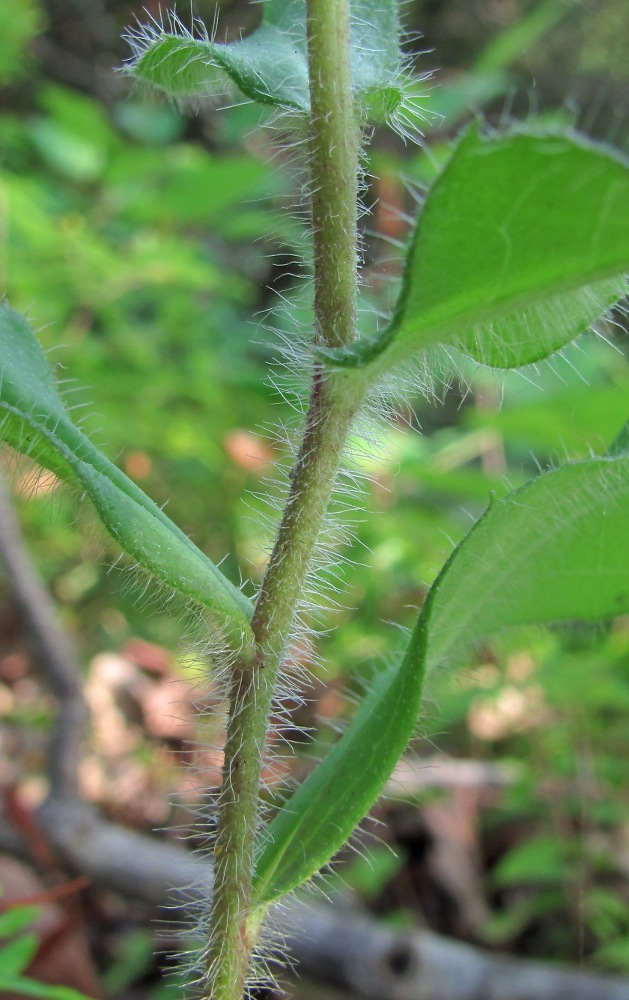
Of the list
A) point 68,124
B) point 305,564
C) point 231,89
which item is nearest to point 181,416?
point 68,124

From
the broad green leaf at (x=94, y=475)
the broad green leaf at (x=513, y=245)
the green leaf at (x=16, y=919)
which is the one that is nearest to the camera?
the broad green leaf at (x=513, y=245)

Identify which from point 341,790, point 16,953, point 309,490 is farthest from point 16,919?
point 309,490

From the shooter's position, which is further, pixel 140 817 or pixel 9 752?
pixel 9 752

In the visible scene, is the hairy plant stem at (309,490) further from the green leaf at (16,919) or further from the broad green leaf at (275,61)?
the green leaf at (16,919)

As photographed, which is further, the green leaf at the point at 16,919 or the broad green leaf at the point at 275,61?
the green leaf at the point at 16,919

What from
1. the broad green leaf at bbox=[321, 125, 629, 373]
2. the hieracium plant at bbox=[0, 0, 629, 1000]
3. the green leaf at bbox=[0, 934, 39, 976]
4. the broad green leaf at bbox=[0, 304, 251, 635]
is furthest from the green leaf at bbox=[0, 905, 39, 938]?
the broad green leaf at bbox=[321, 125, 629, 373]

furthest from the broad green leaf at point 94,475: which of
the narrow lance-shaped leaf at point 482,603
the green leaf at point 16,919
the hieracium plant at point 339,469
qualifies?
the green leaf at point 16,919

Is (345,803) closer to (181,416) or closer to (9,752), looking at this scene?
(181,416)
